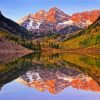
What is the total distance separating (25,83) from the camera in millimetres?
78125

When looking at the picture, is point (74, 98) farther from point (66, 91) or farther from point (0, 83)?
point (0, 83)

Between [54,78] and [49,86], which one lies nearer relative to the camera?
[49,86]

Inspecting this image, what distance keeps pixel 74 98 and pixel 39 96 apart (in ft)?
19.5

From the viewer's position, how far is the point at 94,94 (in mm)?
58750

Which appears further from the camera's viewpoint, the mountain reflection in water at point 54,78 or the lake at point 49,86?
the mountain reflection in water at point 54,78

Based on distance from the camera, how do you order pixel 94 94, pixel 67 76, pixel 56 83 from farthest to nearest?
pixel 67 76
pixel 56 83
pixel 94 94

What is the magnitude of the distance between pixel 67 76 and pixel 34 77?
9808 mm

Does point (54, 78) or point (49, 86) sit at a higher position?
point (49, 86)

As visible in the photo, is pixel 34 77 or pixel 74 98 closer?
pixel 74 98

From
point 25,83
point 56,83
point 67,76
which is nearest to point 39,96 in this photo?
point 25,83

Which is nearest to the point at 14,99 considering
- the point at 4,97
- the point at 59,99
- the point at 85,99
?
the point at 4,97

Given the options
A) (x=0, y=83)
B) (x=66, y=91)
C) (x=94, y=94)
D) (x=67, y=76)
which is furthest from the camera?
(x=67, y=76)

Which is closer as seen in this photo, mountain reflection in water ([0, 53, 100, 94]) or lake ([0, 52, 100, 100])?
lake ([0, 52, 100, 100])

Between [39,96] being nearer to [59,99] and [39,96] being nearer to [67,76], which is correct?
[59,99]
